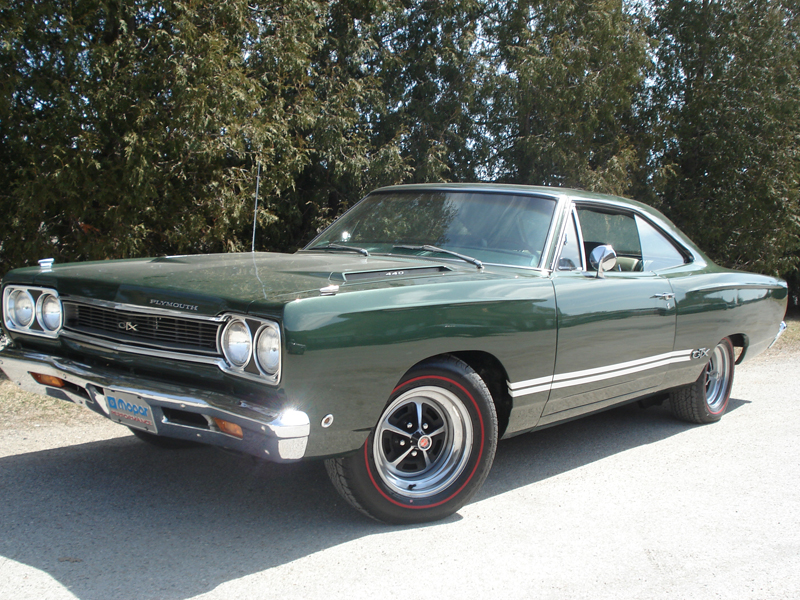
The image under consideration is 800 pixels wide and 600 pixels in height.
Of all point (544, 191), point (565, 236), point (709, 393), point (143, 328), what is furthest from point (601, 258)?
point (143, 328)

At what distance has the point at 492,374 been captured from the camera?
3.57m

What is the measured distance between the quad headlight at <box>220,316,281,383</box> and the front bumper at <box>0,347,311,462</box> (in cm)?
12

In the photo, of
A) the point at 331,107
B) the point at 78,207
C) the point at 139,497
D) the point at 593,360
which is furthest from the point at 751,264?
the point at 139,497

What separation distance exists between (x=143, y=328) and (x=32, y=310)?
0.80 m

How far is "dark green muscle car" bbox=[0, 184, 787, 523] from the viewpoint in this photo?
9.05ft

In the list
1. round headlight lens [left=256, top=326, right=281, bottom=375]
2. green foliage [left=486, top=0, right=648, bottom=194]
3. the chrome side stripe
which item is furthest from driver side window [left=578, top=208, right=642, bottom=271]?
green foliage [left=486, top=0, right=648, bottom=194]

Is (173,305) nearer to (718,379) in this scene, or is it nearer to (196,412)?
(196,412)

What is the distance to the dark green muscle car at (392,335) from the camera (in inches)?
109

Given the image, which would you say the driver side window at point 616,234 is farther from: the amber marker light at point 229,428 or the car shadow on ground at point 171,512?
the amber marker light at point 229,428

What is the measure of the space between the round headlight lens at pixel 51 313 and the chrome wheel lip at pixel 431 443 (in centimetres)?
163

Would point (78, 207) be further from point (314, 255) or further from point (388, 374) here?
point (388, 374)

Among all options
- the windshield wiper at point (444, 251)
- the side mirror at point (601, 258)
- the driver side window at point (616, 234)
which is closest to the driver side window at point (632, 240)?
the driver side window at point (616, 234)

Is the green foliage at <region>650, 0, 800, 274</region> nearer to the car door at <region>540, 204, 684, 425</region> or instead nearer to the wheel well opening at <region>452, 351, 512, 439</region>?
the car door at <region>540, 204, 684, 425</region>

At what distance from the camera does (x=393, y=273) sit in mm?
3410
